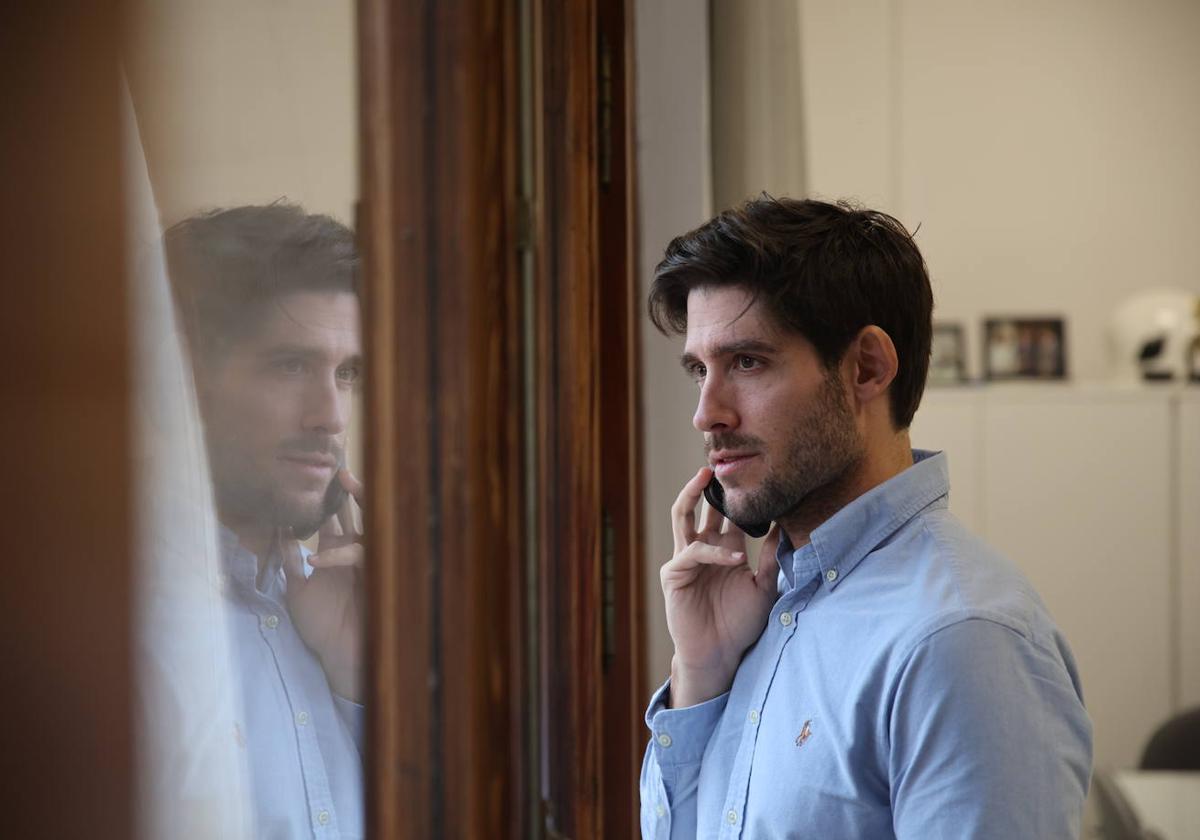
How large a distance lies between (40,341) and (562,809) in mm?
738

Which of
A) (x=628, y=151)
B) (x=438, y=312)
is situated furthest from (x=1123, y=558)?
(x=438, y=312)

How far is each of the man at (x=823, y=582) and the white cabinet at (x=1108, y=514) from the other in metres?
2.12

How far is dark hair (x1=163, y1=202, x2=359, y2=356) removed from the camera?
1.31 ft

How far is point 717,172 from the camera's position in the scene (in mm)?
1471

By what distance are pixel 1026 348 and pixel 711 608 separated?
274cm

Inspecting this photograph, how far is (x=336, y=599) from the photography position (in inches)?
19.8

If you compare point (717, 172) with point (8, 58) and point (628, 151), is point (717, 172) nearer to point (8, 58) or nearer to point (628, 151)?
point (628, 151)

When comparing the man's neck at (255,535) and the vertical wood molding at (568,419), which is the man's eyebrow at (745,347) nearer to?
the vertical wood molding at (568,419)

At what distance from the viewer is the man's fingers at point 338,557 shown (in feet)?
1.60

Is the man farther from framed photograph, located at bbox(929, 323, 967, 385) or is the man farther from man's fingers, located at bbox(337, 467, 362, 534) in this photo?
framed photograph, located at bbox(929, 323, 967, 385)

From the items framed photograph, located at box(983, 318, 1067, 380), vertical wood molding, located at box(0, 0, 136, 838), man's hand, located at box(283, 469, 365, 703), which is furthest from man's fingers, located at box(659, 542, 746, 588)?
framed photograph, located at box(983, 318, 1067, 380)

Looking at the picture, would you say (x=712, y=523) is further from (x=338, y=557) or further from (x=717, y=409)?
(x=338, y=557)

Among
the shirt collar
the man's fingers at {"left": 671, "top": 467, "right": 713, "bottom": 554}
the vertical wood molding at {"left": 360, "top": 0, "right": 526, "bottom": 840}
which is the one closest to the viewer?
the vertical wood molding at {"left": 360, "top": 0, "right": 526, "bottom": 840}

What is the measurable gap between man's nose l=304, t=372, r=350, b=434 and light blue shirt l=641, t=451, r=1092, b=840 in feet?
1.67
